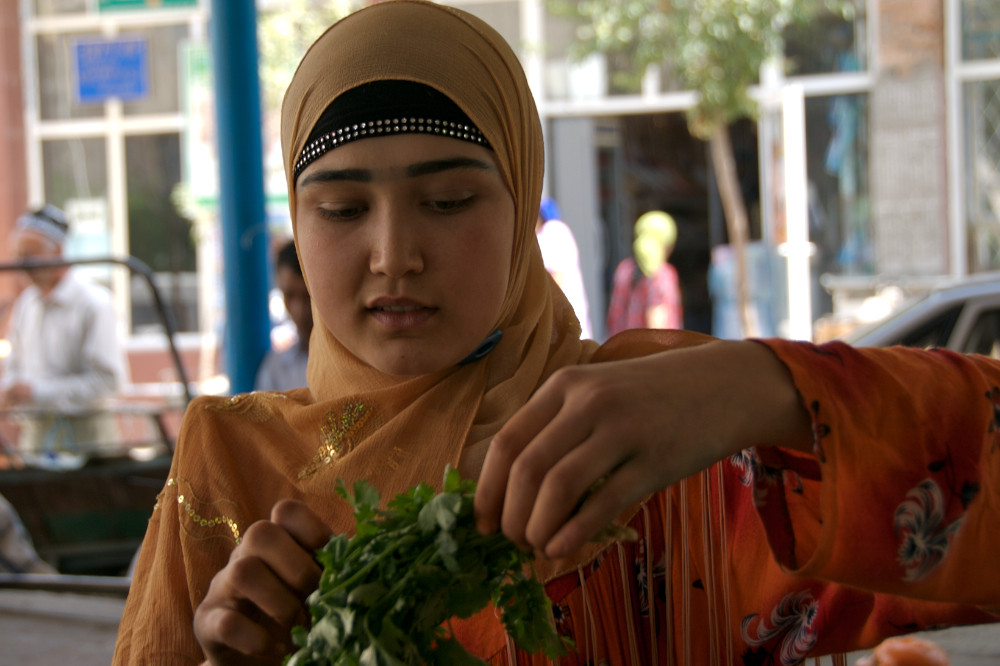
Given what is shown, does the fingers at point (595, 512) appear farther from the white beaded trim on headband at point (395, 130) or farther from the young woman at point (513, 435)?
the white beaded trim on headband at point (395, 130)

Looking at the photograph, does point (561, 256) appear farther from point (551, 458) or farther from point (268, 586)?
point (551, 458)

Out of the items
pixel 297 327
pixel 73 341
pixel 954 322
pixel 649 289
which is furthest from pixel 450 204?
pixel 649 289

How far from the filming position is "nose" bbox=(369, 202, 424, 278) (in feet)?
3.79

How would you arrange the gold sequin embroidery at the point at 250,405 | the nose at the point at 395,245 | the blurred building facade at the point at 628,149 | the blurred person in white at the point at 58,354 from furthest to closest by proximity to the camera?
the blurred building facade at the point at 628,149 < the blurred person in white at the point at 58,354 < the gold sequin embroidery at the point at 250,405 < the nose at the point at 395,245

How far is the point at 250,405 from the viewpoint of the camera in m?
1.40

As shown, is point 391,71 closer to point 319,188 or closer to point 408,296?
point 319,188

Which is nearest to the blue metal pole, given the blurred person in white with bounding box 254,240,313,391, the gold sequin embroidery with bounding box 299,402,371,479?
the blurred person in white with bounding box 254,240,313,391

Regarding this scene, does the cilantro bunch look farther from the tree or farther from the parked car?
the tree

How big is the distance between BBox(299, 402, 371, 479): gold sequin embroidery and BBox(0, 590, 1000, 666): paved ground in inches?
76.8

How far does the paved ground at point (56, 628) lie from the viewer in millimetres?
2975

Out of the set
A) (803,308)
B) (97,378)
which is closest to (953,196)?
(803,308)

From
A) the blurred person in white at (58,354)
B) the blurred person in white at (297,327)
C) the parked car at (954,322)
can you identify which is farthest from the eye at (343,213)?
the blurred person in white at (58,354)

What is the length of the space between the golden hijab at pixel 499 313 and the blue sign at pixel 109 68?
9.08 meters

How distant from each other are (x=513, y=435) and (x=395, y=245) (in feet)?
1.34
